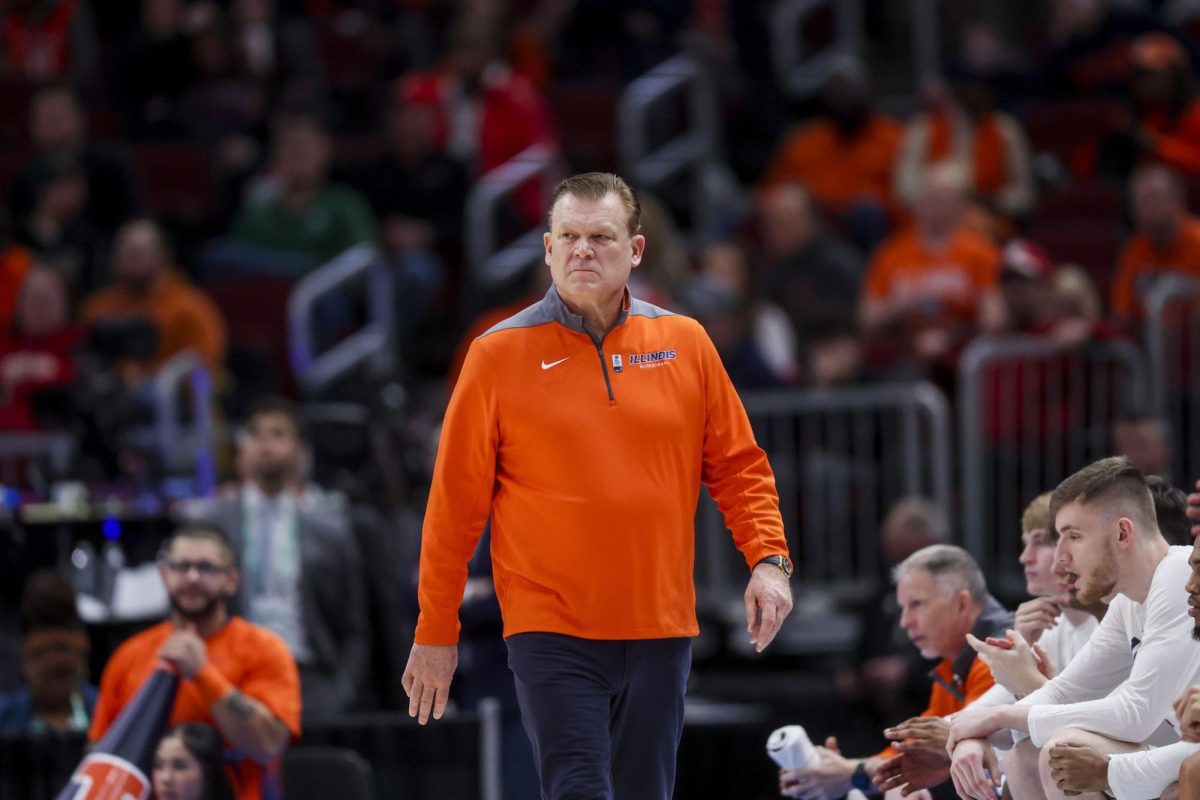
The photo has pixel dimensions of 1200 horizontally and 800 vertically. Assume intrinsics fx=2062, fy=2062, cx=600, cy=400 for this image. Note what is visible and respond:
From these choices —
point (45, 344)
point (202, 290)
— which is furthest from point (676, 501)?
point (202, 290)

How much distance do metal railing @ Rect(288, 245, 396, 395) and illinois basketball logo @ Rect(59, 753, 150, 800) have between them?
5.24m

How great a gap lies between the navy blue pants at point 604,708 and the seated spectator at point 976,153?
7669 mm

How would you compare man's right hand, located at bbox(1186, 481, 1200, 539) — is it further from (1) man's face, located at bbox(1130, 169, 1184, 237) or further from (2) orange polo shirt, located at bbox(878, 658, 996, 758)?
(1) man's face, located at bbox(1130, 169, 1184, 237)

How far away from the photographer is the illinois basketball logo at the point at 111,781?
22.0 ft

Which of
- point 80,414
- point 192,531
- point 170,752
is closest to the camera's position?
point 170,752

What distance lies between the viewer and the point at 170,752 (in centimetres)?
671

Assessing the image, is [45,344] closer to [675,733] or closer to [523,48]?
[523,48]

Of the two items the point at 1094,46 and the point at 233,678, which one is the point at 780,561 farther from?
the point at 1094,46

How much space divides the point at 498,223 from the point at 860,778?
7.63 metres

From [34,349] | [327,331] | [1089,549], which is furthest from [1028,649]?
[327,331]

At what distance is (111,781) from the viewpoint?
670 centimetres

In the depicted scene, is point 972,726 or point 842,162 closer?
point 972,726

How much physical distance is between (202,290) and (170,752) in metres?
6.37

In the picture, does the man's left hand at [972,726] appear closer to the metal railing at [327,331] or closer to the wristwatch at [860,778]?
the wristwatch at [860,778]
